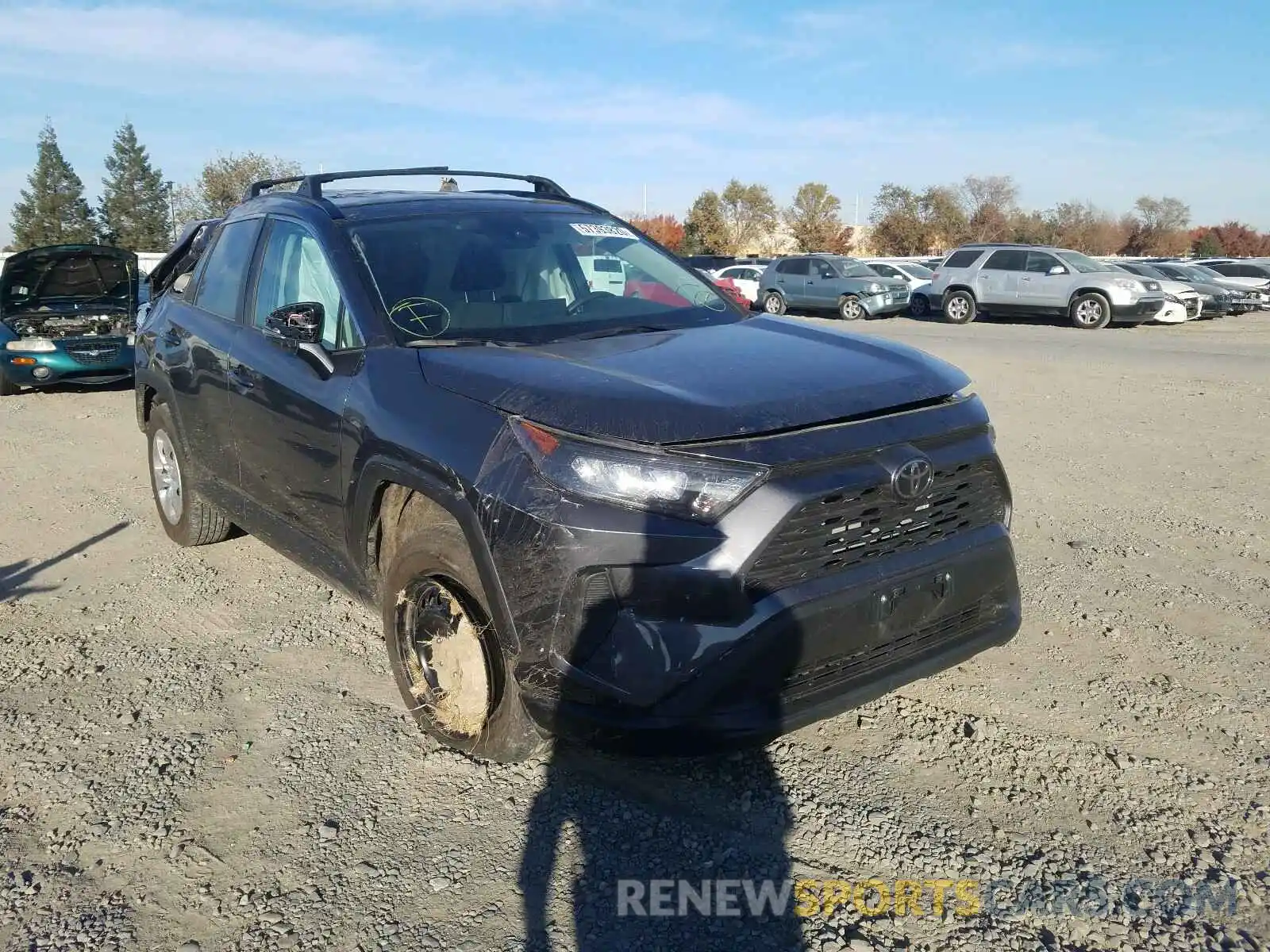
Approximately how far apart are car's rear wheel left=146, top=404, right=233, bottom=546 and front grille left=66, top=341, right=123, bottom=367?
6.94m

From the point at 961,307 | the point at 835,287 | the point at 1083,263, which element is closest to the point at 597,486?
the point at 1083,263

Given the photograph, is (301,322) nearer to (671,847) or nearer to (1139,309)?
(671,847)

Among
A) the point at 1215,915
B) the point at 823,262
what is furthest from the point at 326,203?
the point at 823,262

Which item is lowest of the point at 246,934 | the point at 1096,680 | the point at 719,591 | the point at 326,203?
the point at 246,934

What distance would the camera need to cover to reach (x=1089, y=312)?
2205 cm

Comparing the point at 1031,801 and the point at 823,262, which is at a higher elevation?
the point at 823,262

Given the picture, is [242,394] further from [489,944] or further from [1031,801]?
[1031,801]

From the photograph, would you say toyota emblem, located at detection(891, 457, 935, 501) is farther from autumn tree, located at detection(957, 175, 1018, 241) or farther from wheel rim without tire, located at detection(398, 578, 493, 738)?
autumn tree, located at detection(957, 175, 1018, 241)

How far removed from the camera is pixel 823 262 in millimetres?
26719

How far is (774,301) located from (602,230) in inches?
946

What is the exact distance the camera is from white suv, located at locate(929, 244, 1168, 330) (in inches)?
851

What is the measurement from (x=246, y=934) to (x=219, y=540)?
3499 mm

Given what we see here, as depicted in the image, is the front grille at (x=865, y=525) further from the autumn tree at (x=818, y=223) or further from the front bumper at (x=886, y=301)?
the autumn tree at (x=818, y=223)

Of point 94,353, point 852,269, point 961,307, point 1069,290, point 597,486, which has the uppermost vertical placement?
point 852,269
